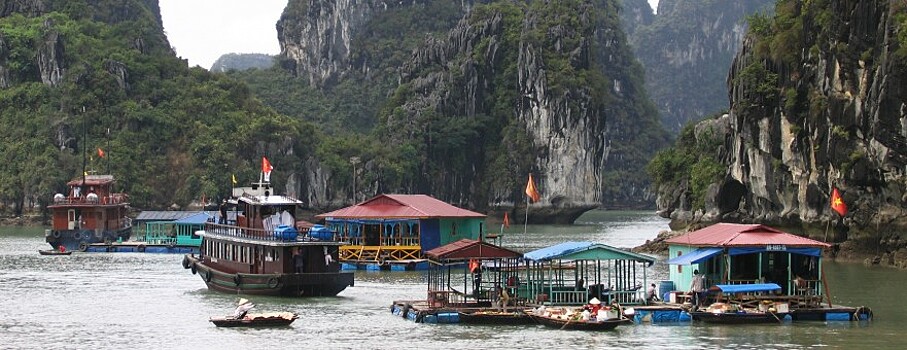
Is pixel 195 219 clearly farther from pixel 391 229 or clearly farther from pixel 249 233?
A: pixel 249 233

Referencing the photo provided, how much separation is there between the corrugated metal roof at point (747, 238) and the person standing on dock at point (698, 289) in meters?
1.02

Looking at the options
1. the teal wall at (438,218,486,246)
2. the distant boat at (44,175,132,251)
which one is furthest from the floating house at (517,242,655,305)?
the distant boat at (44,175,132,251)

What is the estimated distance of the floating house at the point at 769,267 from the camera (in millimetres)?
43281

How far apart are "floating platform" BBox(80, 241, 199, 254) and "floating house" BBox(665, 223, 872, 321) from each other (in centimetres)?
4301

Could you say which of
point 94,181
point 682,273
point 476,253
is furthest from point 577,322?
point 94,181

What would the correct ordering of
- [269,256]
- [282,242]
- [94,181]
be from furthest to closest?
[94,181] → [269,256] → [282,242]

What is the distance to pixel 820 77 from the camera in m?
70.4

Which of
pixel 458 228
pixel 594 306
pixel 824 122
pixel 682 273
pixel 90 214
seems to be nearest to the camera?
pixel 594 306

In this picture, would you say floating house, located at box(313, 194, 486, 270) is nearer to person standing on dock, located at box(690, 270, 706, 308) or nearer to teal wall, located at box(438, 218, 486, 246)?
teal wall, located at box(438, 218, 486, 246)

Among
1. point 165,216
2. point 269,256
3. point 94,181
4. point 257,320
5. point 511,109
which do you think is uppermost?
point 511,109

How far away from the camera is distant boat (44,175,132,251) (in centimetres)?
8894

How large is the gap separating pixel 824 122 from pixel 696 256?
87.7 feet

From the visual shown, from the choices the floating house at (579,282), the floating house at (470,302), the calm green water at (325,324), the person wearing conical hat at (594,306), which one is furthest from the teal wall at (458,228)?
the person wearing conical hat at (594,306)

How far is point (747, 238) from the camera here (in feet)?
146
